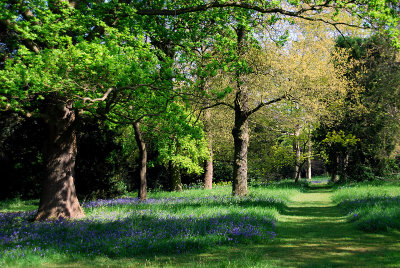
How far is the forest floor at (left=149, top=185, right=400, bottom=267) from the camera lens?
5912mm

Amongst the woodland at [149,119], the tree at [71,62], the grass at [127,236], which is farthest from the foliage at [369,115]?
the grass at [127,236]

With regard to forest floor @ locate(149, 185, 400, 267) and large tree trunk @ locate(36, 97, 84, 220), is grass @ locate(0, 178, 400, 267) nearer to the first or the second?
forest floor @ locate(149, 185, 400, 267)

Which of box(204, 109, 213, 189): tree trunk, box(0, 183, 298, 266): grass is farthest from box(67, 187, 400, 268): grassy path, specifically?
box(204, 109, 213, 189): tree trunk

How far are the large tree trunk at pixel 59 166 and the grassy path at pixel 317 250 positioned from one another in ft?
18.8

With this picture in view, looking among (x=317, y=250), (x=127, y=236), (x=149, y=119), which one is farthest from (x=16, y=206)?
(x=317, y=250)

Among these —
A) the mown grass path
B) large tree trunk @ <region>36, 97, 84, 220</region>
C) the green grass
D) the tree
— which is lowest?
the green grass

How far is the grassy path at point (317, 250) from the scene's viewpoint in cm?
591

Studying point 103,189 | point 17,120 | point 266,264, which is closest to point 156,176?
point 103,189

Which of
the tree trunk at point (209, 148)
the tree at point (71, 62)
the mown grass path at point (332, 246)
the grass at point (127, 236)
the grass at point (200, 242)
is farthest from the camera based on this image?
the tree trunk at point (209, 148)

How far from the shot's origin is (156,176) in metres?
30.9

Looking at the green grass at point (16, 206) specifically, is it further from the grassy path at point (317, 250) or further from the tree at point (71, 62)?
the grassy path at point (317, 250)

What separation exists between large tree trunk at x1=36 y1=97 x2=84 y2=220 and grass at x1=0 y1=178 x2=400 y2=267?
950 millimetres

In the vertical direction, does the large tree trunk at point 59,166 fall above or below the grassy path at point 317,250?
above

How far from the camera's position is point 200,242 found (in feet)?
24.0
